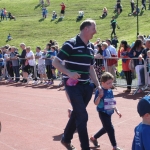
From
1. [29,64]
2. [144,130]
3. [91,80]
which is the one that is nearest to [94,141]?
[91,80]

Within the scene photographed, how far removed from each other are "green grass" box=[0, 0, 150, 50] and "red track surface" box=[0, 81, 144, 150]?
941 inches

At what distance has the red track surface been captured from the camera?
277 inches

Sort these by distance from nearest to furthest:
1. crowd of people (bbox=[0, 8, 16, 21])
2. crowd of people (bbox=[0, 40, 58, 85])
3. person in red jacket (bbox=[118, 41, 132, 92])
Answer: person in red jacket (bbox=[118, 41, 132, 92]), crowd of people (bbox=[0, 40, 58, 85]), crowd of people (bbox=[0, 8, 16, 21])

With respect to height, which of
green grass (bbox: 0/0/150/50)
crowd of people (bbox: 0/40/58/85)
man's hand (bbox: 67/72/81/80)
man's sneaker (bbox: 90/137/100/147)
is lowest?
man's sneaker (bbox: 90/137/100/147)

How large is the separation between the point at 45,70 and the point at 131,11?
32.4 m

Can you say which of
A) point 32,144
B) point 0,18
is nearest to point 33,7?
point 0,18

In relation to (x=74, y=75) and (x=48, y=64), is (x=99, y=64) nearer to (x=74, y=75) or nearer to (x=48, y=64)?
(x=48, y=64)

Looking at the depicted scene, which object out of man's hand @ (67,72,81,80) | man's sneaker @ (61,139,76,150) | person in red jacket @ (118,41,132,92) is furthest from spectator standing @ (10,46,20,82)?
man's hand @ (67,72,81,80)

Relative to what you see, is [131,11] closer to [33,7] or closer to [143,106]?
[33,7]

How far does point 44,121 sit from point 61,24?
39261mm

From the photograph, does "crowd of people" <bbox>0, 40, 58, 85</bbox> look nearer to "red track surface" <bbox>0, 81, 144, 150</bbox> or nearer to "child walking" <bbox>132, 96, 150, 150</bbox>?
"red track surface" <bbox>0, 81, 144, 150</bbox>

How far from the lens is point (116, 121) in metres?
8.49

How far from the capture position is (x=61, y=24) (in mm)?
47375

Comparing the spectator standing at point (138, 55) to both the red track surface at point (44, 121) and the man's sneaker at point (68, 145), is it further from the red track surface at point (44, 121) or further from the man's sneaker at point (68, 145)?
the man's sneaker at point (68, 145)
